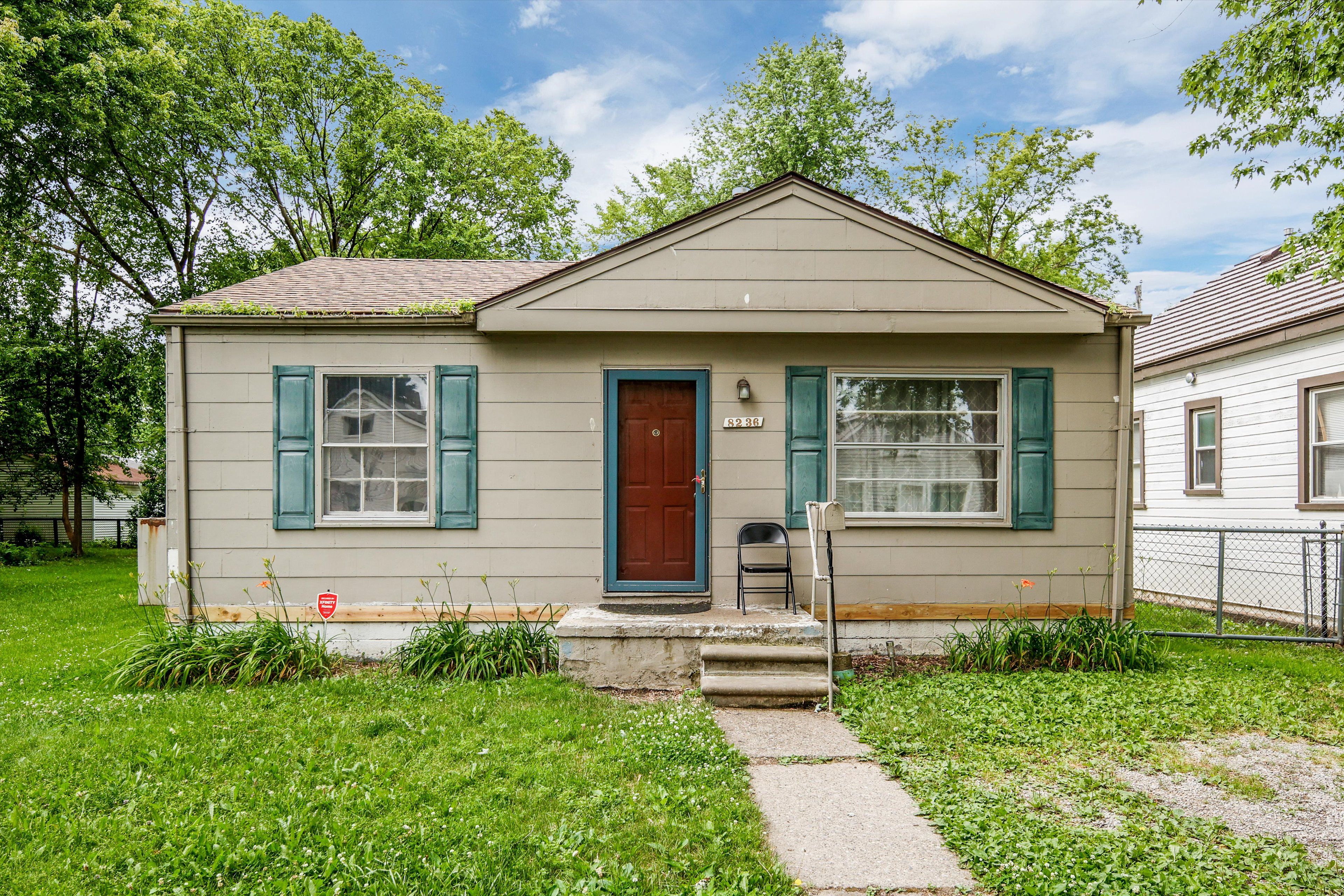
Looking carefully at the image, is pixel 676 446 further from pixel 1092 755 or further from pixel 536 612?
pixel 1092 755

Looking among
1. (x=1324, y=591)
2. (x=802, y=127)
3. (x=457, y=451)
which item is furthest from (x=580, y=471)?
(x=802, y=127)

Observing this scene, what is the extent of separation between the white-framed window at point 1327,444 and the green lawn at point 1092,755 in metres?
2.04

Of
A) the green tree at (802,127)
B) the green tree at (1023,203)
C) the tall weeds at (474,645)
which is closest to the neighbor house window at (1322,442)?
the tall weeds at (474,645)

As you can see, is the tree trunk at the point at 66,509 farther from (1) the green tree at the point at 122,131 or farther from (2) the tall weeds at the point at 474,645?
(2) the tall weeds at the point at 474,645

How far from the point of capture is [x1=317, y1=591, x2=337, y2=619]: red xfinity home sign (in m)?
5.64

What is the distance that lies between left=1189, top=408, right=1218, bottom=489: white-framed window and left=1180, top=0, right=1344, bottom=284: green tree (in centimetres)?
339

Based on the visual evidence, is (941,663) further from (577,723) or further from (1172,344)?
(1172,344)

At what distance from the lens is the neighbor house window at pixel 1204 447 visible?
8578 millimetres

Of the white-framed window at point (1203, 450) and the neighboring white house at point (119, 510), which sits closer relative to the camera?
the white-framed window at point (1203, 450)

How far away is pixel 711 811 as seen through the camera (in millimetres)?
2936

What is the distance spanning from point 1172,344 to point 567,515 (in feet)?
28.1

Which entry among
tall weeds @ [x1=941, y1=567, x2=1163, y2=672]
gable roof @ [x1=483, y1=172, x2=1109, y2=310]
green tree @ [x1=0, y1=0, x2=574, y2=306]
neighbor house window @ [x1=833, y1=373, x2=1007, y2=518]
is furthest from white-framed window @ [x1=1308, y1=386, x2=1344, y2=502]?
green tree @ [x1=0, y1=0, x2=574, y2=306]

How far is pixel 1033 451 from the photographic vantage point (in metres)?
5.77

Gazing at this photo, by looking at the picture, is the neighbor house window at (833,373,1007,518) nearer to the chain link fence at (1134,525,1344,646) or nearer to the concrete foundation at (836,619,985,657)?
the concrete foundation at (836,619,985,657)
